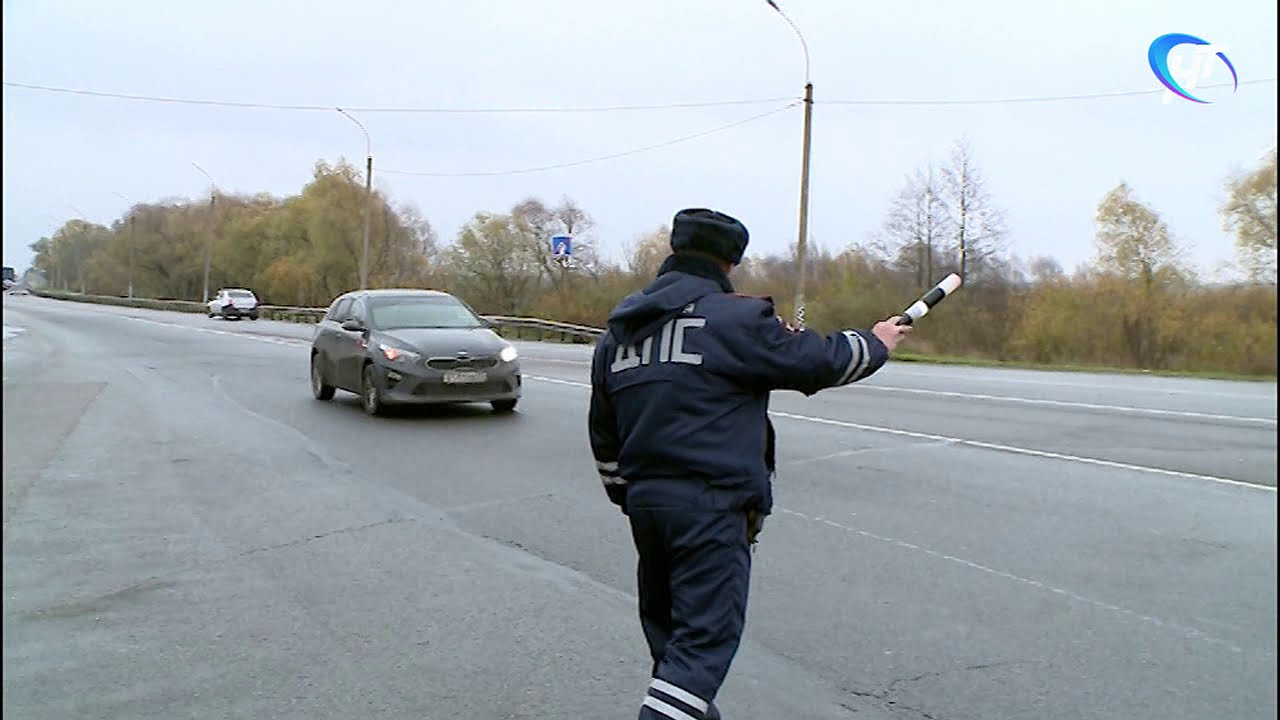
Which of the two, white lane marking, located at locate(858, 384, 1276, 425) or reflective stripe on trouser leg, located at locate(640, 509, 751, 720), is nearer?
reflective stripe on trouser leg, located at locate(640, 509, 751, 720)

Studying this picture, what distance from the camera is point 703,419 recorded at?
3.09 m

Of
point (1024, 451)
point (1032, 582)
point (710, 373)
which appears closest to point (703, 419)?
point (710, 373)

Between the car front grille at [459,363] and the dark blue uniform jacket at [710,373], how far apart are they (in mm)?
9841

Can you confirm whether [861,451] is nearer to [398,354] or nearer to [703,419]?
[398,354]

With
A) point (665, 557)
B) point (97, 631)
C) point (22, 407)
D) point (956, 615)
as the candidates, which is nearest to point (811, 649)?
point (956, 615)

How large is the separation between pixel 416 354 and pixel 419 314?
132cm

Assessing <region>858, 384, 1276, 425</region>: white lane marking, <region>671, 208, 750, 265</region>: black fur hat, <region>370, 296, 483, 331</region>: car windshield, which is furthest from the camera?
<region>858, 384, 1276, 425</region>: white lane marking

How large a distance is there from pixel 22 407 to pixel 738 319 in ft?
41.8

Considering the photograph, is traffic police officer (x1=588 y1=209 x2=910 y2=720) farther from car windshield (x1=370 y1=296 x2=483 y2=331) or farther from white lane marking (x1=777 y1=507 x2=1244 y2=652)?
car windshield (x1=370 y1=296 x2=483 y2=331)

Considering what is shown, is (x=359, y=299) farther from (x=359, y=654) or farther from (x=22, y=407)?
(x=359, y=654)

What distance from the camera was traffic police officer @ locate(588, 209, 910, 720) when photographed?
10.1ft

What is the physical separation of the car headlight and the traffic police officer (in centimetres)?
991

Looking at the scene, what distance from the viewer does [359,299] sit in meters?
14.5

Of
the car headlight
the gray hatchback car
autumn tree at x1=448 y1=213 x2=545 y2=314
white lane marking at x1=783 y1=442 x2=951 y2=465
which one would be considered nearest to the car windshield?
the gray hatchback car
